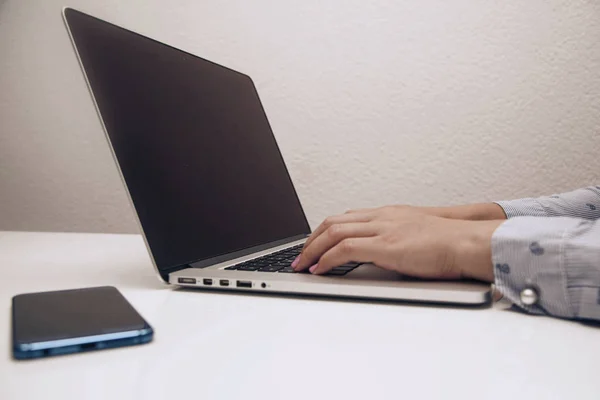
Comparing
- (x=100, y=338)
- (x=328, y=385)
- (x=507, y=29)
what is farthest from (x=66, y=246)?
(x=507, y=29)

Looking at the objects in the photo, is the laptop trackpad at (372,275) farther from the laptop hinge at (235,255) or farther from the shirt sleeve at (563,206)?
the shirt sleeve at (563,206)

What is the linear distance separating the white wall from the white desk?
65 centimetres

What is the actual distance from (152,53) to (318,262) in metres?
0.35

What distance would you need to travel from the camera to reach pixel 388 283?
529mm

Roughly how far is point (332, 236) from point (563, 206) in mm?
411

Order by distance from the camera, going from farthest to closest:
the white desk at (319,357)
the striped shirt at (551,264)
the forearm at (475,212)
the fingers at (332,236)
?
the forearm at (475,212) < the fingers at (332,236) < the striped shirt at (551,264) < the white desk at (319,357)

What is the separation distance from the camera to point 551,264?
48 centimetres

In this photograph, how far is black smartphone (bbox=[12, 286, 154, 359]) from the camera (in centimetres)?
35

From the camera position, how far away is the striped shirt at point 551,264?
456 millimetres

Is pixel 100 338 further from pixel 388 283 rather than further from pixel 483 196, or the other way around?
pixel 483 196

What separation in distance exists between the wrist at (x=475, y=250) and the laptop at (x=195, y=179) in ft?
0.05

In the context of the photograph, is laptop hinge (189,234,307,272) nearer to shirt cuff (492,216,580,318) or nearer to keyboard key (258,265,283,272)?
keyboard key (258,265,283,272)

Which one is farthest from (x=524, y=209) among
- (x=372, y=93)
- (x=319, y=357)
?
(x=319, y=357)

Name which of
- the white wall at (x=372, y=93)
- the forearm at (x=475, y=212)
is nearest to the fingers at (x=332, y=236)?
the forearm at (x=475, y=212)
